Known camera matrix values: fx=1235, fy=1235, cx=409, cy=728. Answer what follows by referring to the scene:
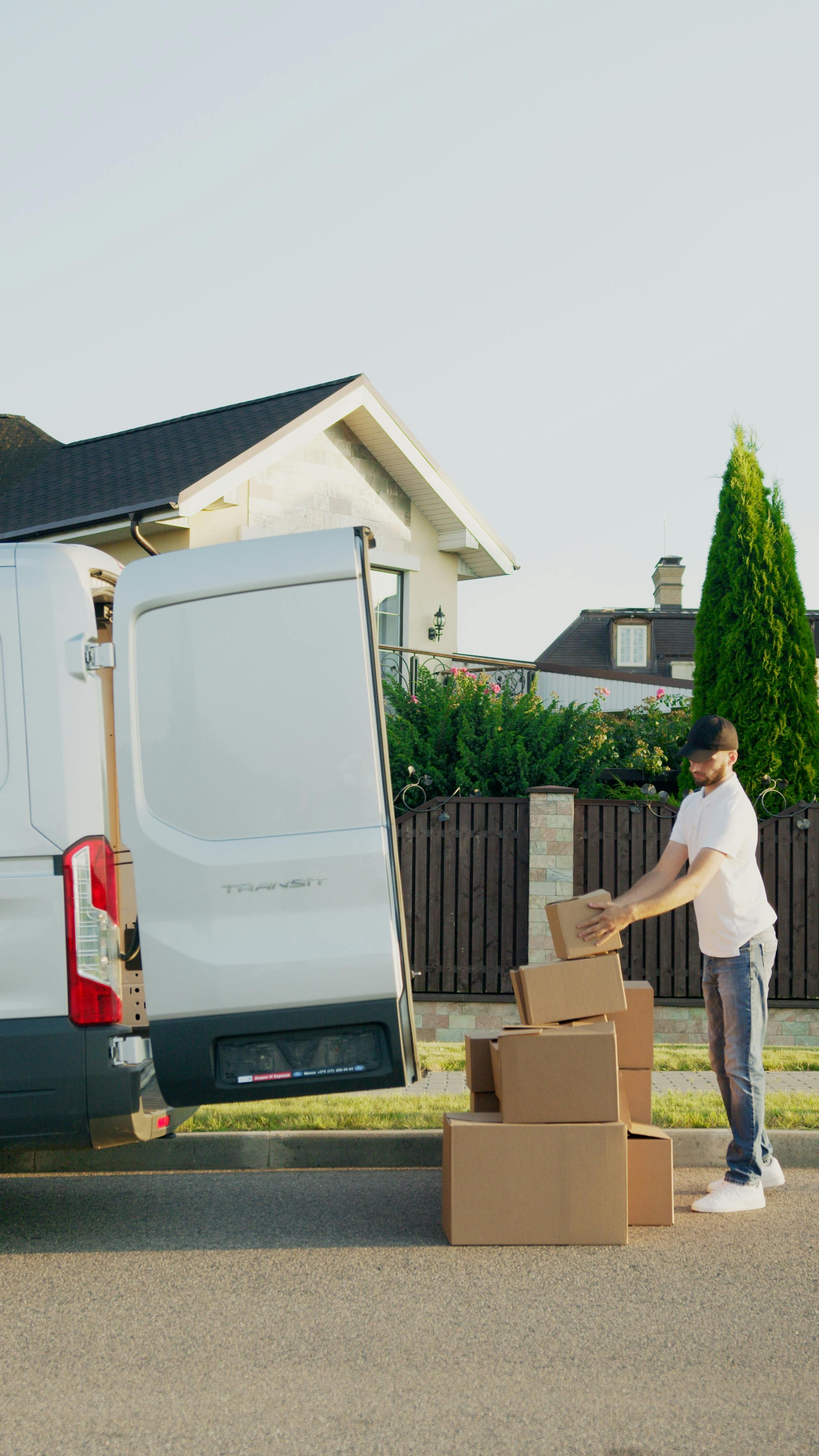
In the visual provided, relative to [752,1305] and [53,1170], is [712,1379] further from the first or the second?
[53,1170]

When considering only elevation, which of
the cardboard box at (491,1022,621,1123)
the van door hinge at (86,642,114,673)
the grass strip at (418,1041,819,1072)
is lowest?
the grass strip at (418,1041,819,1072)

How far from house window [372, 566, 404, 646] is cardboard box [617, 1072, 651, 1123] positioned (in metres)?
12.1

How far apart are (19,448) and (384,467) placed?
9.48 m

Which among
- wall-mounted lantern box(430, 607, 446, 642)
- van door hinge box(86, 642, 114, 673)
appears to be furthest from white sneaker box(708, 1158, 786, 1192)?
wall-mounted lantern box(430, 607, 446, 642)

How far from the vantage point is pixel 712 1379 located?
11.4 feet

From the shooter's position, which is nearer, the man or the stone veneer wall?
the man

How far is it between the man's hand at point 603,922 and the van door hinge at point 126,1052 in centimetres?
177

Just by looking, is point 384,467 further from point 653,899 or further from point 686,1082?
point 653,899

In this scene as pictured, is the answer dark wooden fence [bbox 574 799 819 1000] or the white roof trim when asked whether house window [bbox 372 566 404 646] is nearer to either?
the white roof trim

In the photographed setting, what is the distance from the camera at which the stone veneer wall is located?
33.3 feet

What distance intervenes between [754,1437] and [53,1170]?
153 inches

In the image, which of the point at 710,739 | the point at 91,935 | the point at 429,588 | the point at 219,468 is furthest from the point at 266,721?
the point at 429,588

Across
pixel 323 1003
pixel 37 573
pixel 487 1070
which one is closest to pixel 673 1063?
pixel 487 1070

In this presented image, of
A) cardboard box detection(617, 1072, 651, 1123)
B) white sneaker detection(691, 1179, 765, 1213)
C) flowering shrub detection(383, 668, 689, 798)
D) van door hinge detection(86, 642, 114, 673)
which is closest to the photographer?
van door hinge detection(86, 642, 114, 673)
